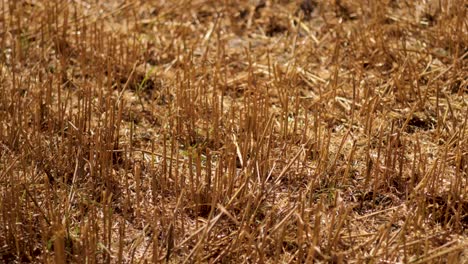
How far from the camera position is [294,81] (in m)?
4.18

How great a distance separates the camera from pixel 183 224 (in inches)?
117

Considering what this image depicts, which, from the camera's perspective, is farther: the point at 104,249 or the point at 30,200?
the point at 30,200

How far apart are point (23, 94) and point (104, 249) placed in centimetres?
156

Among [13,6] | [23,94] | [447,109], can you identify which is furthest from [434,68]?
[13,6]

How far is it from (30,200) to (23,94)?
3.68 feet

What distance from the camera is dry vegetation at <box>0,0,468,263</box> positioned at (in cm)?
289

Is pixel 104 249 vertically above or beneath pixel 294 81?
beneath

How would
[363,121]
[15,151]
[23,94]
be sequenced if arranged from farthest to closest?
[23,94]
[363,121]
[15,151]

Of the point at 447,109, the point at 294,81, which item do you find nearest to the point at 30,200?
the point at 294,81

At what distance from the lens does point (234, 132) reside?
366cm

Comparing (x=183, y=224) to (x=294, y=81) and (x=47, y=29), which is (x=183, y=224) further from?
(x=47, y=29)

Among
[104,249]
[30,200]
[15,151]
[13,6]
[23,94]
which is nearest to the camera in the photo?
[104,249]

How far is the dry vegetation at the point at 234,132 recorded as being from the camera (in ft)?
9.48

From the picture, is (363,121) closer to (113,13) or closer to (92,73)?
(92,73)
